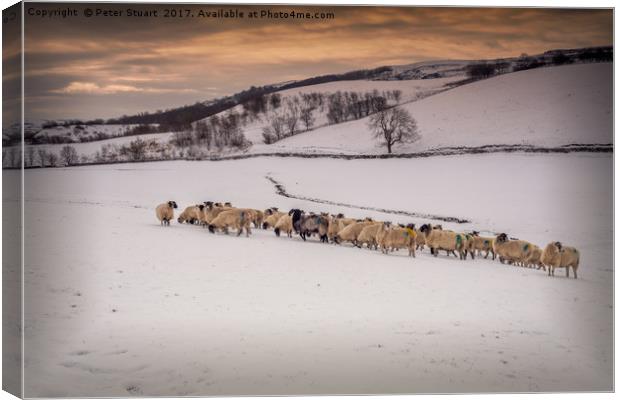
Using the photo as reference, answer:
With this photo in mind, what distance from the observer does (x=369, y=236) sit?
10.2m

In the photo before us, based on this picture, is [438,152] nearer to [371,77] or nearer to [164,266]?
[371,77]

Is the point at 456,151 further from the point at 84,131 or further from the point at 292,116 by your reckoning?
the point at 84,131

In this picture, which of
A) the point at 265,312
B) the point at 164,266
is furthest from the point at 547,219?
the point at 164,266

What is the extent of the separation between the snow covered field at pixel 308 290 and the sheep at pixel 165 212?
0.36 feet

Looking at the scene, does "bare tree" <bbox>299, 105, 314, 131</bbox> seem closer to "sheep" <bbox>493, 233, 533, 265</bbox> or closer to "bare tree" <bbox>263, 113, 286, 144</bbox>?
"bare tree" <bbox>263, 113, 286, 144</bbox>

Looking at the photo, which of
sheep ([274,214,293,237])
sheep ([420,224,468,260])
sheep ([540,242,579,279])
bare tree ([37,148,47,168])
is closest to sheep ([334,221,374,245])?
sheep ([274,214,293,237])

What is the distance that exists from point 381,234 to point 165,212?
2.52 metres

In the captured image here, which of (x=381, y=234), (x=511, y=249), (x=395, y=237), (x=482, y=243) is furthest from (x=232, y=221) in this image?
(x=511, y=249)

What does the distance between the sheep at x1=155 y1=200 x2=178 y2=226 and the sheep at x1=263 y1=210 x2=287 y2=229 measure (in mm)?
1062

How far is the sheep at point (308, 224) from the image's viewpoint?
10.3 m

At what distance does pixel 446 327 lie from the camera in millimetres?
9805

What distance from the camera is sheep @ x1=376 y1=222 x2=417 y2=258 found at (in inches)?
402

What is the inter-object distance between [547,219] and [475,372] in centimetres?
195

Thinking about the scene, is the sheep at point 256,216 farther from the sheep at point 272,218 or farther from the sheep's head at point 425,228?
the sheep's head at point 425,228
